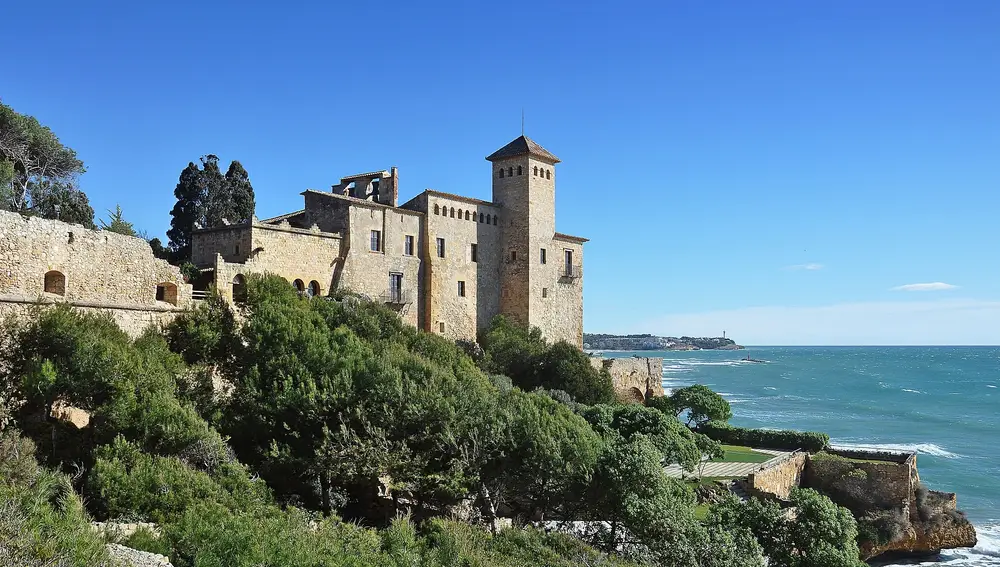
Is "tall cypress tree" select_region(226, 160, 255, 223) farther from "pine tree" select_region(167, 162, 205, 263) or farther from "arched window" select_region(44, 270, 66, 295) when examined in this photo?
"arched window" select_region(44, 270, 66, 295)

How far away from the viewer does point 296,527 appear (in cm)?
1677

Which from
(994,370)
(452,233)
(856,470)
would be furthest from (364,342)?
(994,370)

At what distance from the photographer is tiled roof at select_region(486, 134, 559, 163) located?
1690 inches

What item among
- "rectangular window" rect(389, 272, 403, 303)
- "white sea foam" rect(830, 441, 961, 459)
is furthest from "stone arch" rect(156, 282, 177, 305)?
"white sea foam" rect(830, 441, 961, 459)

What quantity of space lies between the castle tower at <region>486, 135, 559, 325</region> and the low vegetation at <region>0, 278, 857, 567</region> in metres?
17.9

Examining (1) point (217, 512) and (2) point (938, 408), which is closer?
(1) point (217, 512)

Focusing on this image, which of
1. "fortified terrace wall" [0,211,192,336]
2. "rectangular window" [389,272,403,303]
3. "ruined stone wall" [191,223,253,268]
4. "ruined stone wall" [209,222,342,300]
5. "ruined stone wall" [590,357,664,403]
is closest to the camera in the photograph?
"fortified terrace wall" [0,211,192,336]

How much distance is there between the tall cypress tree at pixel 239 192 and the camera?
4175 centimetres

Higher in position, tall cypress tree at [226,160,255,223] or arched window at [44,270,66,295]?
tall cypress tree at [226,160,255,223]

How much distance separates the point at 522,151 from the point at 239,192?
14932 mm

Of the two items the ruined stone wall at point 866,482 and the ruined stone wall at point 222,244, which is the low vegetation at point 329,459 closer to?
the ruined stone wall at point 222,244

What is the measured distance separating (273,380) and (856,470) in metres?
23.1

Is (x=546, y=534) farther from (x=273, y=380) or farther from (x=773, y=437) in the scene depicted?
(x=773, y=437)

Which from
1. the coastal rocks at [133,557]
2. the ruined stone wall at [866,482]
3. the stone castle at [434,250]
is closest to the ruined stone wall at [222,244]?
the stone castle at [434,250]
